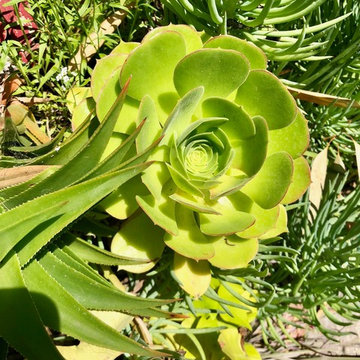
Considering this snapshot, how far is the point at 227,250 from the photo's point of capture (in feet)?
2.65

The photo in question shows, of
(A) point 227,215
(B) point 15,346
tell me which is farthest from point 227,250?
(B) point 15,346

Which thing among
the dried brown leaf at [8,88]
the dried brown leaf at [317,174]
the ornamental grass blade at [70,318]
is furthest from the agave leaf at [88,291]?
the dried brown leaf at [317,174]

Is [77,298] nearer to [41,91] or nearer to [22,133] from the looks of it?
[22,133]

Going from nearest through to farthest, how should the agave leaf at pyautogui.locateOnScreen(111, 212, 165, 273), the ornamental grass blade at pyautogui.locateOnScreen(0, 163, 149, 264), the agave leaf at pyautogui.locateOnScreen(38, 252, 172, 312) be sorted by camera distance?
the ornamental grass blade at pyautogui.locateOnScreen(0, 163, 149, 264) < the agave leaf at pyautogui.locateOnScreen(38, 252, 172, 312) < the agave leaf at pyautogui.locateOnScreen(111, 212, 165, 273)

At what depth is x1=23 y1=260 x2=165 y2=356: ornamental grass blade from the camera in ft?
2.01

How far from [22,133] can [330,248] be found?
726 mm

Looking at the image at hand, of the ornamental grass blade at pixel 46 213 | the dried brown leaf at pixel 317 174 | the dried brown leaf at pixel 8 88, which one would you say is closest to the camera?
the ornamental grass blade at pixel 46 213

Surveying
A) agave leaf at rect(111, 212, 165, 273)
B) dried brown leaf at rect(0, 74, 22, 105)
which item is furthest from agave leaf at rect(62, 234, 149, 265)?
dried brown leaf at rect(0, 74, 22, 105)

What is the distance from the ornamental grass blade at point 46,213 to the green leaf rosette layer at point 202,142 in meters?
0.10

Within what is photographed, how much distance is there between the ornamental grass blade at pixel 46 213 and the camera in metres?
0.55

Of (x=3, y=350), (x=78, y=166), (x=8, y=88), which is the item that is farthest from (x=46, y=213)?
(x=8, y=88)

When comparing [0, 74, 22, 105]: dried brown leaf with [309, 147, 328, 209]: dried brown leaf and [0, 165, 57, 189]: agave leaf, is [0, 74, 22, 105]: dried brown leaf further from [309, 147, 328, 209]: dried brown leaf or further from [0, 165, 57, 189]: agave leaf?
[309, 147, 328, 209]: dried brown leaf

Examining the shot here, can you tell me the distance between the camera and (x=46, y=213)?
55 cm

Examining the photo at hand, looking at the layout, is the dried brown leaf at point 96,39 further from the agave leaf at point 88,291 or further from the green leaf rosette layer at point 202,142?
the agave leaf at point 88,291
